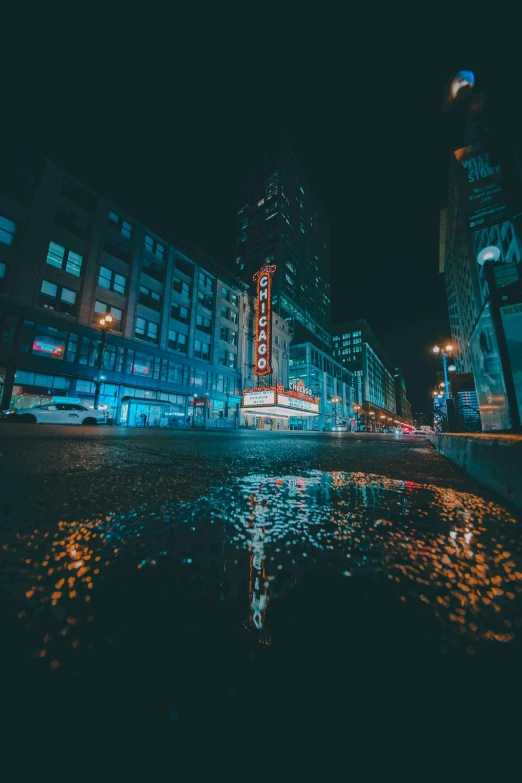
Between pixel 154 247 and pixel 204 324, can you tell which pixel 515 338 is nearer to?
pixel 204 324

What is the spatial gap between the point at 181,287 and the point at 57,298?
41.9 ft

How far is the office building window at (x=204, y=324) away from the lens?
33.3 m

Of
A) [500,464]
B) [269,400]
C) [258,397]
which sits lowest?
[500,464]

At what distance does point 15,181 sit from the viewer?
20.7m

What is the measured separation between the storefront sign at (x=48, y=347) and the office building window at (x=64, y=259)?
6.14 m

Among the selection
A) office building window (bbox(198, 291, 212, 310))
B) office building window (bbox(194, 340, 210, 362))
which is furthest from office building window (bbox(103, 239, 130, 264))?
office building window (bbox(194, 340, 210, 362))

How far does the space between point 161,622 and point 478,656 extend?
531 millimetres

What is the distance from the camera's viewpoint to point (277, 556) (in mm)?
801

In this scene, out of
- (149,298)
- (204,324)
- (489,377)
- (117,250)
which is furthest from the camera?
(204,324)

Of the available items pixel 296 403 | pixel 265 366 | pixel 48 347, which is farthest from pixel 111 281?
pixel 296 403

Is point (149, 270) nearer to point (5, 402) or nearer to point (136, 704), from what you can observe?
point (5, 402)

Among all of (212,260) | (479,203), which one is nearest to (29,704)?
(479,203)

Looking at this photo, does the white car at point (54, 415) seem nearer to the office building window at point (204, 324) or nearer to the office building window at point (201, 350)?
the office building window at point (201, 350)

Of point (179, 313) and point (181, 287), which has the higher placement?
point (181, 287)
